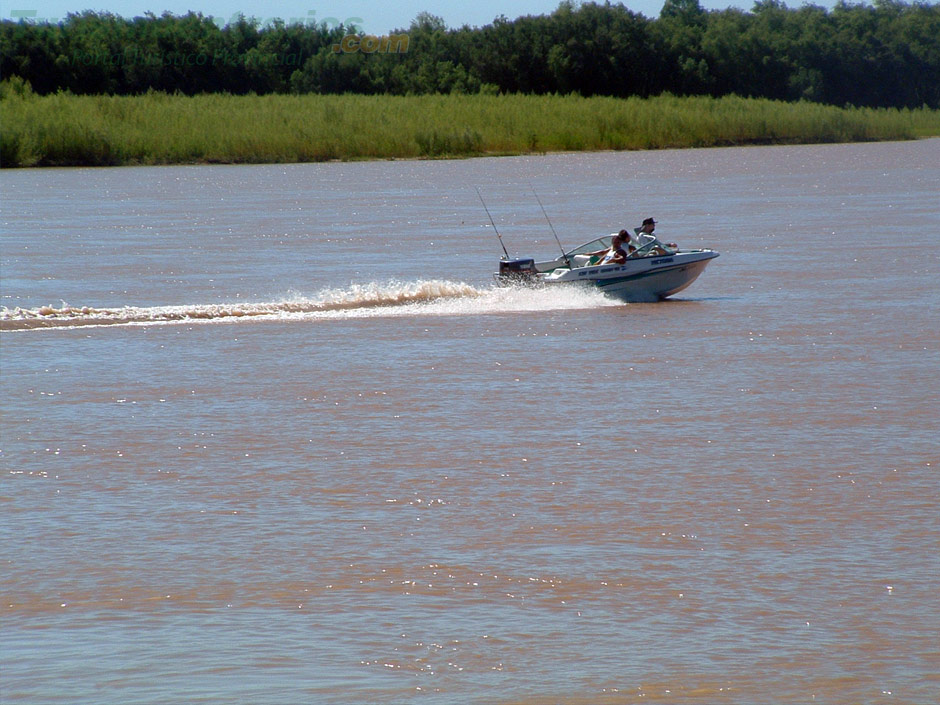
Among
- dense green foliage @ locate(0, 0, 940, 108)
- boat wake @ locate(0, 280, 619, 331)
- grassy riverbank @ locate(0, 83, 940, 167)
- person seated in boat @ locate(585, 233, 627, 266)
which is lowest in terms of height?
boat wake @ locate(0, 280, 619, 331)

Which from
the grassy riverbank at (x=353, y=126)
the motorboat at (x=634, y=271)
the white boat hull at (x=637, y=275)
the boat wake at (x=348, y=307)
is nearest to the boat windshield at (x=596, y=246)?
the motorboat at (x=634, y=271)

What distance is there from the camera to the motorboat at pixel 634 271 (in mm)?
19219

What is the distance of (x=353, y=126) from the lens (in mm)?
54500

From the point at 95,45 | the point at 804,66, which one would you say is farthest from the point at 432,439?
the point at 804,66

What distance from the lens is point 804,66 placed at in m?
100

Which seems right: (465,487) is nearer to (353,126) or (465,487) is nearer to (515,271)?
(515,271)

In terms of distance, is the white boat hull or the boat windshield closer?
the white boat hull

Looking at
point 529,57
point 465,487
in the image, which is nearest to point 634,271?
point 465,487

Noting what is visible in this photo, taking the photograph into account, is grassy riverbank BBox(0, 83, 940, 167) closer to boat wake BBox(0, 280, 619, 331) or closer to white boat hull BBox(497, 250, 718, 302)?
boat wake BBox(0, 280, 619, 331)

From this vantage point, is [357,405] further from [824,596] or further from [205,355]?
[824,596]

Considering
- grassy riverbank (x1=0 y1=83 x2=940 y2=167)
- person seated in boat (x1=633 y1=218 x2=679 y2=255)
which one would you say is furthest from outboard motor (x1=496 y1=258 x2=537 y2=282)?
grassy riverbank (x1=0 y1=83 x2=940 y2=167)

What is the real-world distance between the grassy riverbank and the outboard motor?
35.1 meters

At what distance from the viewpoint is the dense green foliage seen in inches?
2677

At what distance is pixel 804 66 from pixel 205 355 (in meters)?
90.7
